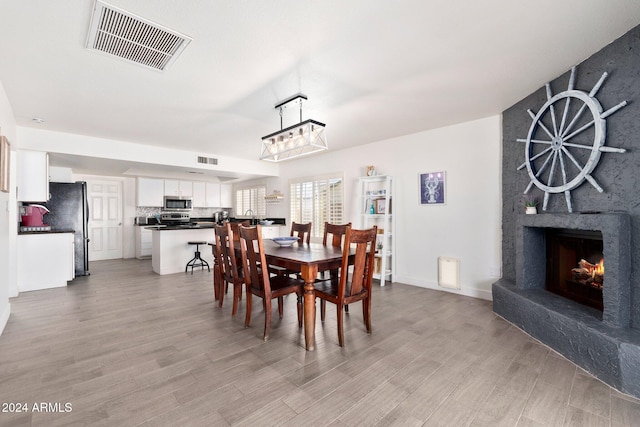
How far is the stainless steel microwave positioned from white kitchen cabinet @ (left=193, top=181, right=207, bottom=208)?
20 centimetres

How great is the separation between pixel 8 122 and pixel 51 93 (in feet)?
2.89

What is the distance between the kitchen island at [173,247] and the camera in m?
5.32

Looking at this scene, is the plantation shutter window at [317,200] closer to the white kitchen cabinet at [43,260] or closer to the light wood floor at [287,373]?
the light wood floor at [287,373]

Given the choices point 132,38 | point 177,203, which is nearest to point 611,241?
point 132,38

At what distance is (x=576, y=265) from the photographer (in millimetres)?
2705

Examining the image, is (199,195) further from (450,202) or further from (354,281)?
(354,281)

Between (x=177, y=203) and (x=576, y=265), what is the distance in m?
8.01

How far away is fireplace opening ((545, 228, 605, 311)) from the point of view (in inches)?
96.0

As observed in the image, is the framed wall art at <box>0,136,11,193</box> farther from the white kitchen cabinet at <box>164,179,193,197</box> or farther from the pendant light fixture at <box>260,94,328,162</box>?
the white kitchen cabinet at <box>164,179,193,197</box>

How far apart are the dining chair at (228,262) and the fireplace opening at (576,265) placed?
124 inches

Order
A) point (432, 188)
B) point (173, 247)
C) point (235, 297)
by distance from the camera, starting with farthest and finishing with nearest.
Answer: point (173, 247)
point (432, 188)
point (235, 297)

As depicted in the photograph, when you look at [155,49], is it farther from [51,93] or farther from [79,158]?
[79,158]

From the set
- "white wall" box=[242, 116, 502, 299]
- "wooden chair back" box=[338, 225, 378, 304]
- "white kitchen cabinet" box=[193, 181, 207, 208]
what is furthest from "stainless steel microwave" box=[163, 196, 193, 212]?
"wooden chair back" box=[338, 225, 378, 304]

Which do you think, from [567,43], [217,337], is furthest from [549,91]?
[217,337]
